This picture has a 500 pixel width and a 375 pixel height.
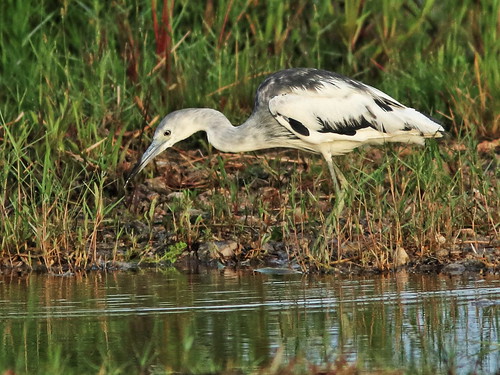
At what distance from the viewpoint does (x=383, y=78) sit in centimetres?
1115

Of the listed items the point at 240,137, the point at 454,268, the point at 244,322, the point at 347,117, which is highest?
the point at 347,117

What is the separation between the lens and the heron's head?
29.0ft

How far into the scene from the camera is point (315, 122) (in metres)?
8.62

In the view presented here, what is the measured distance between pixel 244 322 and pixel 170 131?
131 inches

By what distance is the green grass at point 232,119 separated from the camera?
7848 millimetres

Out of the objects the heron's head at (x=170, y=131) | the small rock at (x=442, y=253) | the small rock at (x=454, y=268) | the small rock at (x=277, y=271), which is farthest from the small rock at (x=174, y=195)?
the small rock at (x=454, y=268)

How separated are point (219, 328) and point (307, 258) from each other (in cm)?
201

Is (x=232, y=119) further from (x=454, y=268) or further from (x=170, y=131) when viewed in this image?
(x=454, y=268)

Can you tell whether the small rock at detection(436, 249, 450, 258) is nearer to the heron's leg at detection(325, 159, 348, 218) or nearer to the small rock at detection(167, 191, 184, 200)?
the heron's leg at detection(325, 159, 348, 218)

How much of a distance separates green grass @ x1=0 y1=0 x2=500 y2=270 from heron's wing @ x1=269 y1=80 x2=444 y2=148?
0.24 m

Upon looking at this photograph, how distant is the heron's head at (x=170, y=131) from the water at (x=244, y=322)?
153 cm

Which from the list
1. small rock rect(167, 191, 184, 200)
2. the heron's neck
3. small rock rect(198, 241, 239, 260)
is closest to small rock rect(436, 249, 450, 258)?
small rock rect(198, 241, 239, 260)

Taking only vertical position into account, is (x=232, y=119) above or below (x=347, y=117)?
above

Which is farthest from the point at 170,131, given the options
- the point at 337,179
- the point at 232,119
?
the point at 232,119
